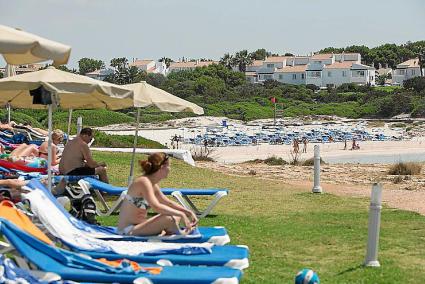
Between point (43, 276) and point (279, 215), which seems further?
point (279, 215)

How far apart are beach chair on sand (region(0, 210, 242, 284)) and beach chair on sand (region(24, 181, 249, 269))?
0.27 m

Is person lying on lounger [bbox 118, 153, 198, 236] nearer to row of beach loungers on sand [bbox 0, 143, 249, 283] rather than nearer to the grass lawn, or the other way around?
row of beach loungers on sand [bbox 0, 143, 249, 283]

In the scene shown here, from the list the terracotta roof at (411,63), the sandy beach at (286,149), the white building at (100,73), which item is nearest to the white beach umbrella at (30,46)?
the sandy beach at (286,149)

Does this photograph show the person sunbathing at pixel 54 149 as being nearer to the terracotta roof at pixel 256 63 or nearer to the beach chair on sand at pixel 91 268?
the beach chair on sand at pixel 91 268

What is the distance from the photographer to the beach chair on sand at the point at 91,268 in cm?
547

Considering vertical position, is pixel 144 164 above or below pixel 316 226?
above

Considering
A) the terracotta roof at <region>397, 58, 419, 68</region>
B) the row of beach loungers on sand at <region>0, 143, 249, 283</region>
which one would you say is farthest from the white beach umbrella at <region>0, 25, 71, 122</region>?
the terracotta roof at <region>397, 58, 419, 68</region>

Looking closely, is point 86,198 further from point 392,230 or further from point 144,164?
point 392,230

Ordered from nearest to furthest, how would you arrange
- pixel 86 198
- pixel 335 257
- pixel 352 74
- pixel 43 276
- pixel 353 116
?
1. pixel 43 276
2. pixel 335 257
3. pixel 86 198
4. pixel 353 116
5. pixel 352 74

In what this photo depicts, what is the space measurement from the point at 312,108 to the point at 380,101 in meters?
7.98

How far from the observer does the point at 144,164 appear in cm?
732

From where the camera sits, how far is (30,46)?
20.9 ft

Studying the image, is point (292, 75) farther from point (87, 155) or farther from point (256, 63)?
point (87, 155)

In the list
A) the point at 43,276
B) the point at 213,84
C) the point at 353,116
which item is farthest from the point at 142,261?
the point at 213,84
